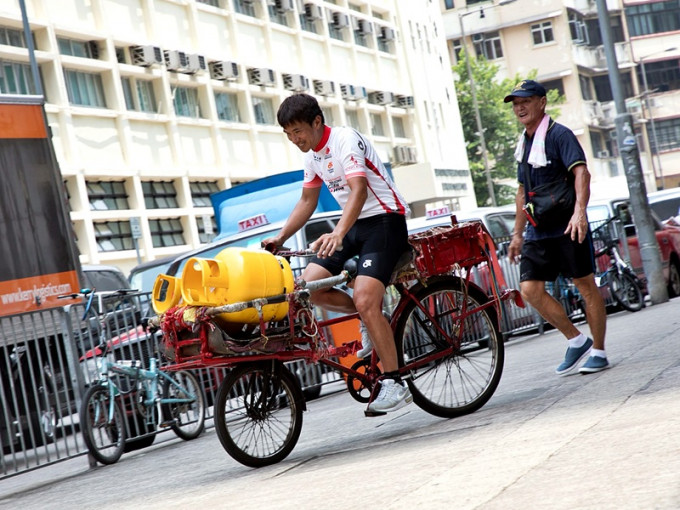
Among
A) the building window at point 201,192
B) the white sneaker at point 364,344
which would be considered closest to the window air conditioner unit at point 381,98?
the building window at point 201,192

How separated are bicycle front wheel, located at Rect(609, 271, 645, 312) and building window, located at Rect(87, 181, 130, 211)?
20154 mm

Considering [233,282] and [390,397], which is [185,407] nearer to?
[390,397]

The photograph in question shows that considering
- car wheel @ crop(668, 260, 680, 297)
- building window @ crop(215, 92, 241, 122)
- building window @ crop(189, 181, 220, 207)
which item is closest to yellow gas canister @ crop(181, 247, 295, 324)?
car wheel @ crop(668, 260, 680, 297)

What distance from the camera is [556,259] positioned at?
8.85m

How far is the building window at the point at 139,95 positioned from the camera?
37250 millimetres

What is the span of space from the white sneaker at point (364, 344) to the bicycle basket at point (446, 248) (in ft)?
1.57

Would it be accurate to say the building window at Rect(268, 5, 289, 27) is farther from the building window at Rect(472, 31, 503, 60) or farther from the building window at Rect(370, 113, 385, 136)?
the building window at Rect(472, 31, 503, 60)

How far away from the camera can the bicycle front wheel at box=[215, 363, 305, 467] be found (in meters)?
6.82

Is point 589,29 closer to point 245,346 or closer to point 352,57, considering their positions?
point 352,57

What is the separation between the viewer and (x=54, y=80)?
3344 cm

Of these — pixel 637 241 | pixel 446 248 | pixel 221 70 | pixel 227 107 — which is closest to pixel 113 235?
pixel 221 70

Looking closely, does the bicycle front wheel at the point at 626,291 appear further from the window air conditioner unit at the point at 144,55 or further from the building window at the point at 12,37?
the window air conditioner unit at the point at 144,55

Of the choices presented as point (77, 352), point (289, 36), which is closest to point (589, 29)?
point (289, 36)

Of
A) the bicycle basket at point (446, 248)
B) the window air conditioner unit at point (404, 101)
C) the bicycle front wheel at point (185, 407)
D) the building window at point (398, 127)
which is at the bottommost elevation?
the bicycle front wheel at point (185, 407)
